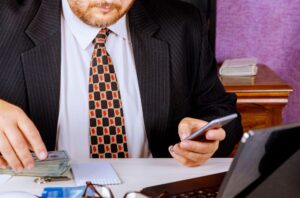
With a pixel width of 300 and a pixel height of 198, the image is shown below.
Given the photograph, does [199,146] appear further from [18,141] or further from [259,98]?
[259,98]

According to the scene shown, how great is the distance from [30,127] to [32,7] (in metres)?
0.61

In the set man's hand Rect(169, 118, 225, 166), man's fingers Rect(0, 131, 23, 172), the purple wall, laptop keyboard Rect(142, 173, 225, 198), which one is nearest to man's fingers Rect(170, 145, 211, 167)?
man's hand Rect(169, 118, 225, 166)

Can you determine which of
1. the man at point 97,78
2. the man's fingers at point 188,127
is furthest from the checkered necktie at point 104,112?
the man's fingers at point 188,127

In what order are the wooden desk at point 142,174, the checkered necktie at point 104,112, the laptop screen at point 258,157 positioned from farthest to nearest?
the checkered necktie at point 104,112, the wooden desk at point 142,174, the laptop screen at point 258,157

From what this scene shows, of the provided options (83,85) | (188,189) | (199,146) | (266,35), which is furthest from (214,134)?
(266,35)

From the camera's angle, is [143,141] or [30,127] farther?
[143,141]

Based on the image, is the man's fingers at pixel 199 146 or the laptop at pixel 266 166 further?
the man's fingers at pixel 199 146

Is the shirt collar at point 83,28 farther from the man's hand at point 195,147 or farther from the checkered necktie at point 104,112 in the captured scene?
the man's hand at point 195,147

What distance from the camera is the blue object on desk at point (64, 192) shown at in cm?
106

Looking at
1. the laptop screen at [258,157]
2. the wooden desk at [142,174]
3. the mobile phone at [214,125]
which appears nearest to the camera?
the laptop screen at [258,157]

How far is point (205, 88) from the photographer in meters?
1.72

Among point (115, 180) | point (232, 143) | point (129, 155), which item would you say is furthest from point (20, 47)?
point (232, 143)

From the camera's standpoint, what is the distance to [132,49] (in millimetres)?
1651

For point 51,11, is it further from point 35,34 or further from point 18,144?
point 18,144
